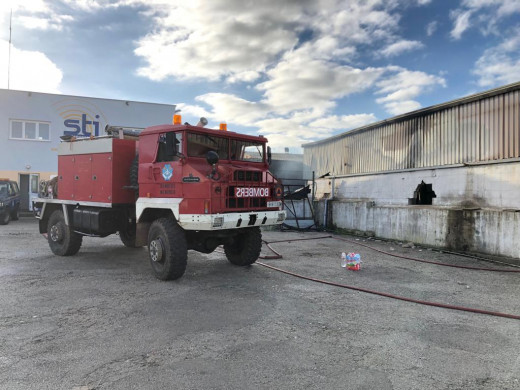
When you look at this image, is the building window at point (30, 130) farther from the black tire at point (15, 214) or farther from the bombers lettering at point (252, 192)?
the bombers lettering at point (252, 192)

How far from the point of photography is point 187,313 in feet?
15.4

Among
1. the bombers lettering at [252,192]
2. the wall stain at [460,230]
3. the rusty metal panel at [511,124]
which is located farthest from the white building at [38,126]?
the rusty metal panel at [511,124]

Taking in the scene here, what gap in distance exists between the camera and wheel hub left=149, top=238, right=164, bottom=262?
6.23 m

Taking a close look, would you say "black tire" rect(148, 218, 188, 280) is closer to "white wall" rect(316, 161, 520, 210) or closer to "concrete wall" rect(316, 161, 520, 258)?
"concrete wall" rect(316, 161, 520, 258)

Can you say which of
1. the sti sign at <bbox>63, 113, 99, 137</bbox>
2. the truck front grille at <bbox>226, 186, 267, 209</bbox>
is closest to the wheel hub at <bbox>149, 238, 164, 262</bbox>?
the truck front grille at <bbox>226, 186, 267, 209</bbox>

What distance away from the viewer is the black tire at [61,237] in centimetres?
834

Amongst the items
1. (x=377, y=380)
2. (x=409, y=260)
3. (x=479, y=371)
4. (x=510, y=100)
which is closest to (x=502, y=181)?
(x=510, y=100)

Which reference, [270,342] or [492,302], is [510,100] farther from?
[270,342]

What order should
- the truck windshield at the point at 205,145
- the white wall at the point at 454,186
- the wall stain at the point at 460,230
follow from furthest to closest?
the wall stain at the point at 460,230 < the white wall at the point at 454,186 < the truck windshield at the point at 205,145

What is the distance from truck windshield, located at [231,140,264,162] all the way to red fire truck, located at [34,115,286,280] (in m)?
0.02

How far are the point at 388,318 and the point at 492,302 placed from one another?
2.16 metres

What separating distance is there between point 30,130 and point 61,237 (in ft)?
47.9

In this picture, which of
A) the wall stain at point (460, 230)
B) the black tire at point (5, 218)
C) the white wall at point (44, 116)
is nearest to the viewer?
the wall stain at point (460, 230)

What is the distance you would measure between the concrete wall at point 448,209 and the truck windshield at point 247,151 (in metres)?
6.39
